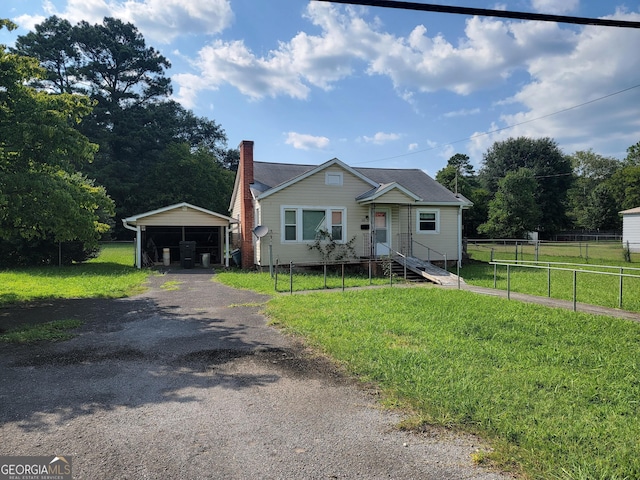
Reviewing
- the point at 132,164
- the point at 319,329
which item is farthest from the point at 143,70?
the point at 319,329

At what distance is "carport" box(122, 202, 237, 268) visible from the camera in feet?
64.5

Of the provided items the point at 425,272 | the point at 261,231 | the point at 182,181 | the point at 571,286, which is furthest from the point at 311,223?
the point at 182,181

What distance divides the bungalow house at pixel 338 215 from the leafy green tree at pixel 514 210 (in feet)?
84.6

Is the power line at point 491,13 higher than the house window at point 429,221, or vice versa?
the power line at point 491,13

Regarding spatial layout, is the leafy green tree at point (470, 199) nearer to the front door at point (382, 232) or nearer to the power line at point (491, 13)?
the front door at point (382, 232)

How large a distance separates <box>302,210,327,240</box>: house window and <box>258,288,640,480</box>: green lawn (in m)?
8.41

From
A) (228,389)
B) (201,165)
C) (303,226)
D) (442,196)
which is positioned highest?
(201,165)

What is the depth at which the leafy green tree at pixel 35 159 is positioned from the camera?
8.91 metres

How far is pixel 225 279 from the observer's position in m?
15.1

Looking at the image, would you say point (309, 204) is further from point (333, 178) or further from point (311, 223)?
point (333, 178)

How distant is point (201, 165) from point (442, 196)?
30.7 meters

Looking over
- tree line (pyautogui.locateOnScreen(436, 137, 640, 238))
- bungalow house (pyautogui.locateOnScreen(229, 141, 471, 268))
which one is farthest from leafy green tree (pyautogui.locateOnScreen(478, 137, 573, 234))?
bungalow house (pyautogui.locateOnScreen(229, 141, 471, 268))

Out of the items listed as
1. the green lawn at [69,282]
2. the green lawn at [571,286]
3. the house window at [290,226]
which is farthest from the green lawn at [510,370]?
the house window at [290,226]

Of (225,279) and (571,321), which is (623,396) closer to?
(571,321)
